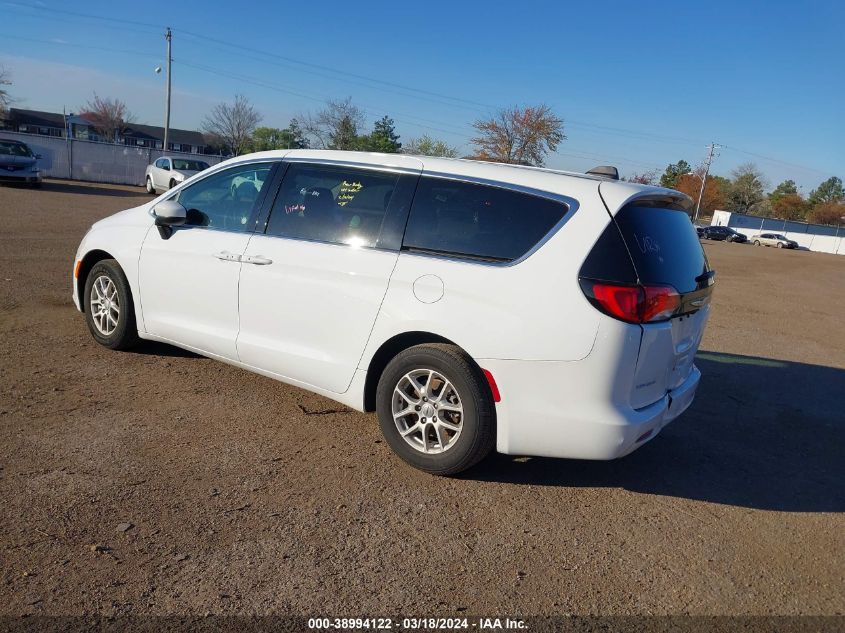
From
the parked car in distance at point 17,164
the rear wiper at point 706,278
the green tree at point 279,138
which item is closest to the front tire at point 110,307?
the rear wiper at point 706,278

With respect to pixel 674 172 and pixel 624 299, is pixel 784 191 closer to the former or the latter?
pixel 674 172

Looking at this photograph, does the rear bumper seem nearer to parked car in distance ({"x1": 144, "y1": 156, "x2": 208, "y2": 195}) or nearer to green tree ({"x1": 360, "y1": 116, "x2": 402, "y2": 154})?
parked car in distance ({"x1": 144, "y1": 156, "x2": 208, "y2": 195})

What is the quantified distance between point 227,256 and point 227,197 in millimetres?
566

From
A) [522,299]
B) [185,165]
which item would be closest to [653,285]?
[522,299]

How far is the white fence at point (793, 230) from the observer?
2591 inches

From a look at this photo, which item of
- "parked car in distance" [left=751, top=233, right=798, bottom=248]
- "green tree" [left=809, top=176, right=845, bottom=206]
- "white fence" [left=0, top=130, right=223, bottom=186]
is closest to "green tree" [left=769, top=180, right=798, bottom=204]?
"green tree" [left=809, top=176, right=845, bottom=206]

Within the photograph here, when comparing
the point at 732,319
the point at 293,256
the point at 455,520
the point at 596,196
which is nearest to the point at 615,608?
the point at 455,520

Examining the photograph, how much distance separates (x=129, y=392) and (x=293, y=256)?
1587 mm

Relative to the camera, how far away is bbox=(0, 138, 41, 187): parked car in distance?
69.9 feet

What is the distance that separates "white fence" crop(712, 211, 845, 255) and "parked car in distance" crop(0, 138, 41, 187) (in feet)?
204

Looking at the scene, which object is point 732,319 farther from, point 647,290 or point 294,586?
point 294,586

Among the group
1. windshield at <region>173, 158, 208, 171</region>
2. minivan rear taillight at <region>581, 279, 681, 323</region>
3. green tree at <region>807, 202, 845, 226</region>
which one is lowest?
minivan rear taillight at <region>581, 279, 681, 323</region>

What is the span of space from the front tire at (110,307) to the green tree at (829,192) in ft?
399

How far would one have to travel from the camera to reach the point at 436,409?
12.1 ft
